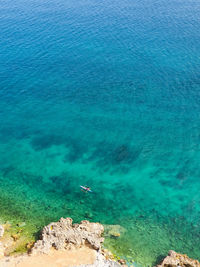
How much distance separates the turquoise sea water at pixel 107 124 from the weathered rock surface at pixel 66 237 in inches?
136

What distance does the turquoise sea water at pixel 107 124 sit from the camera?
141 feet

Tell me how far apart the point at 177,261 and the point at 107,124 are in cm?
3415

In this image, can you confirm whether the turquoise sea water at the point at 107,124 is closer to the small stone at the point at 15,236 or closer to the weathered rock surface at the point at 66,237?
the small stone at the point at 15,236

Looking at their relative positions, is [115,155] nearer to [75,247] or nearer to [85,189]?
[85,189]

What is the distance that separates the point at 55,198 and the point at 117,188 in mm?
11458

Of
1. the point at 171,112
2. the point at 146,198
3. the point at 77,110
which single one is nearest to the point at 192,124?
the point at 171,112

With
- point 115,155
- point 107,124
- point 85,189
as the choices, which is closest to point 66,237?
point 85,189

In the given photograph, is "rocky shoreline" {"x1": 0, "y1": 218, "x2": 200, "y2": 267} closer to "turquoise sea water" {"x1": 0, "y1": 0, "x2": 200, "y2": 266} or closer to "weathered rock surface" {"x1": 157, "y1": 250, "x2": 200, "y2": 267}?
"weathered rock surface" {"x1": 157, "y1": 250, "x2": 200, "y2": 267}

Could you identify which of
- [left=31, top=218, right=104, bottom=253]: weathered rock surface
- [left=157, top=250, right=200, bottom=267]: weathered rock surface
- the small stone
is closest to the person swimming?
[left=31, top=218, right=104, bottom=253]: weathered rock surface

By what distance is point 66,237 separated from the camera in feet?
120

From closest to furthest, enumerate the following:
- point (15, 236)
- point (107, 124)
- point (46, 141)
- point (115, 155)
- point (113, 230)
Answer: point (15, 236) < point (113, 230) < point (115, 155) < point (46, 141) < point (107, 124)

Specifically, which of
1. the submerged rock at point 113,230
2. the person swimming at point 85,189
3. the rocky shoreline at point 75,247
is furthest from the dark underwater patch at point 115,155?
the rocky shoreline at point 75,247

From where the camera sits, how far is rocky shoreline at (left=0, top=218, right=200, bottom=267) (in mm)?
34312

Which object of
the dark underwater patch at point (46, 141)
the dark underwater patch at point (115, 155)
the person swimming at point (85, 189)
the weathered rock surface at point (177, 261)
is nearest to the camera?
the weathered rock surface at point (177, 261)
